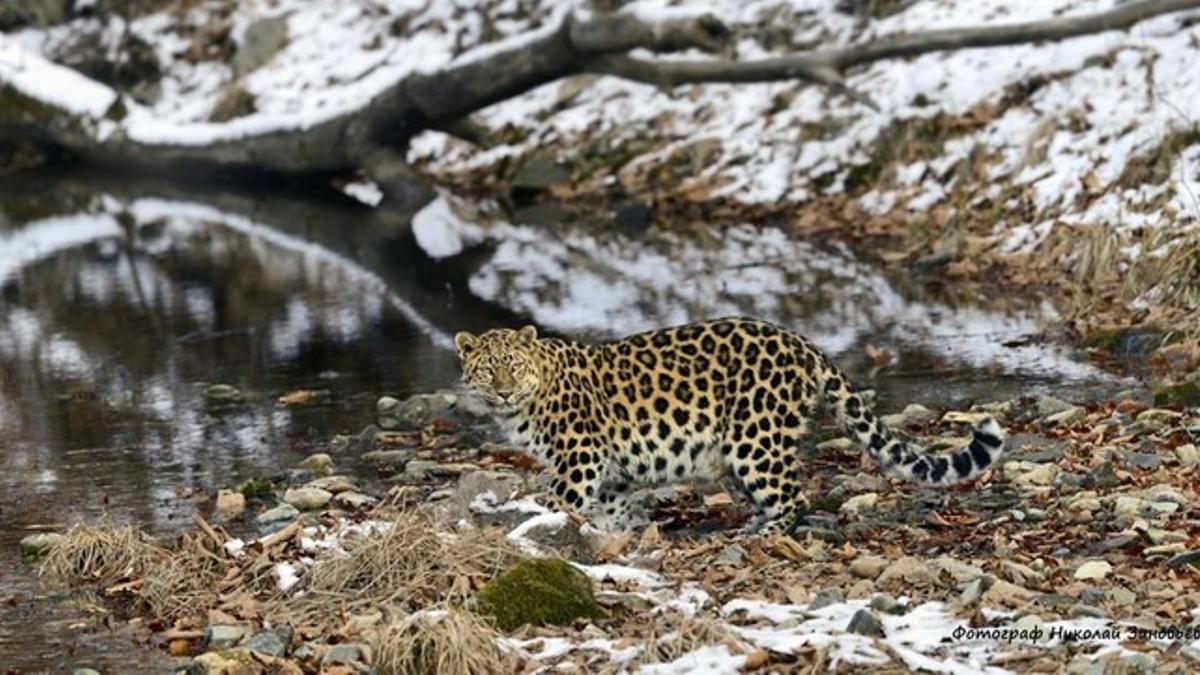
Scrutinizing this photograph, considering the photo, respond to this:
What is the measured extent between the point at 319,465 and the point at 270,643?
397cm

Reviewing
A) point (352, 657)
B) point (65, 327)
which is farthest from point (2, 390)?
point (352, 657)

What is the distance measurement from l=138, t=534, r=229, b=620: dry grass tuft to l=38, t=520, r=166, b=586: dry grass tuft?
0.40ft

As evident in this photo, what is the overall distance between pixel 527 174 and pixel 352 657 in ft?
64.2

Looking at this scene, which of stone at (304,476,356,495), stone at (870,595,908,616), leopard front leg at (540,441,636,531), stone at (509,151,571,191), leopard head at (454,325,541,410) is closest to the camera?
stone at (870,595,908,616)

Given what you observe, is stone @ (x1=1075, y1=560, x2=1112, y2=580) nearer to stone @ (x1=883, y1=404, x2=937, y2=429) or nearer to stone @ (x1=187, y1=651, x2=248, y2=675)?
stone @ (x1=187, y1=651, x2=248, y2=675)

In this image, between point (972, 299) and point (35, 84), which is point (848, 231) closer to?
point (972, 299)

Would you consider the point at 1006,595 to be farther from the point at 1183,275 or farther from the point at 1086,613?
the point at 1183,275

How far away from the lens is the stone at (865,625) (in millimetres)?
8109

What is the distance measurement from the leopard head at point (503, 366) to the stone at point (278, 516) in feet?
4.75

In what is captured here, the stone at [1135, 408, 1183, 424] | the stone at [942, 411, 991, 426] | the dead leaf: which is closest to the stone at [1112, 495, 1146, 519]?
the stone at [1135, 408, 1183, 424]

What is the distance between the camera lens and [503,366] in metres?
10.3

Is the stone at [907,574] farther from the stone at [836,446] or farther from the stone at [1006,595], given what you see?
the stone at [836,446]

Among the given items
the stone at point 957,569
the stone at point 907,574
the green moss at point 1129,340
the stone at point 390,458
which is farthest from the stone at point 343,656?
the green moss at point 1129,340

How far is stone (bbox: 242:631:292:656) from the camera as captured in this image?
8.60 m
